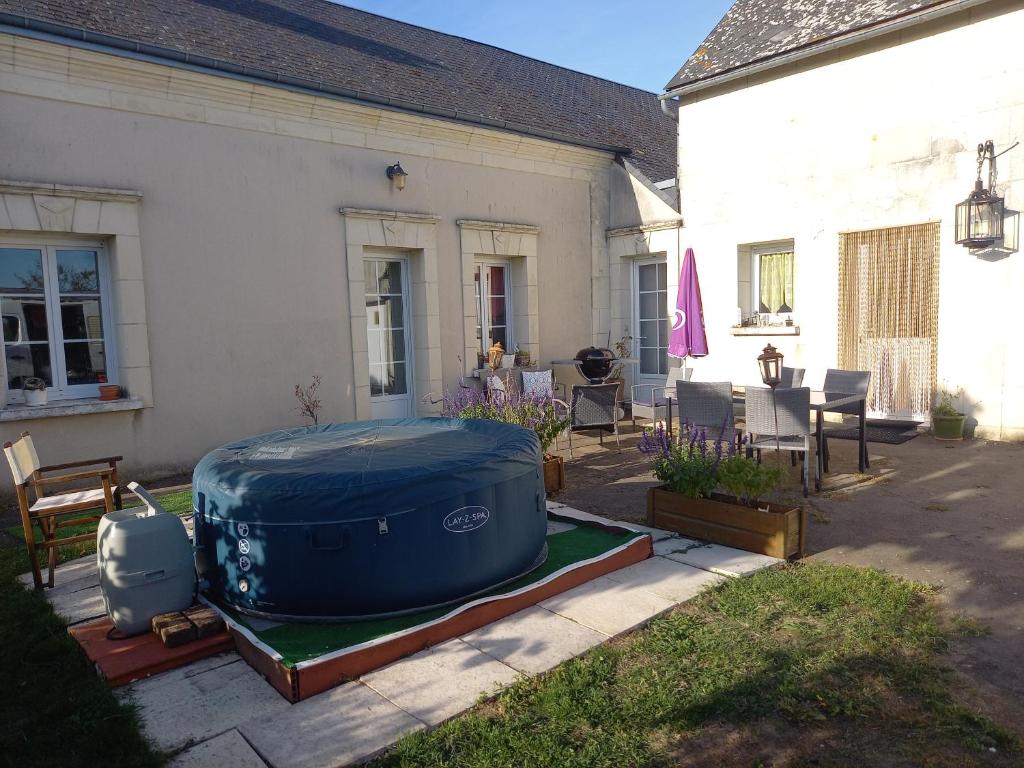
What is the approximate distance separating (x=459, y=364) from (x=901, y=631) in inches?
268

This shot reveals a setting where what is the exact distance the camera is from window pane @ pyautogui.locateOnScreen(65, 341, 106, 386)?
673 centimetres

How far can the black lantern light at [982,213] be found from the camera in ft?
23.7

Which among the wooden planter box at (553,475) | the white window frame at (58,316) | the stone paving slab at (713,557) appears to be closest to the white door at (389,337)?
the white window frame at (58,316)

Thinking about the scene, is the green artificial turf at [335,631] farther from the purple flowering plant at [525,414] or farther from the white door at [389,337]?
the white door at [389,337]

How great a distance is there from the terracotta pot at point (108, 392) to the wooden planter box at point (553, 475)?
4.11 m

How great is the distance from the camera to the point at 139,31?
7148 millimetres

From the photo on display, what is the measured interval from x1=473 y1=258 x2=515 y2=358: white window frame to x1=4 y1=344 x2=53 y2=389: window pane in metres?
4.96

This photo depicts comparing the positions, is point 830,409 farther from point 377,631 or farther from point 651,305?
point 651,305

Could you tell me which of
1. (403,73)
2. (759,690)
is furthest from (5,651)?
(403,73)

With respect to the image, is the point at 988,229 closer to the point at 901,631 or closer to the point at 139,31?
the point at 901,631

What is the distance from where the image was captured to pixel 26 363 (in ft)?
21.3

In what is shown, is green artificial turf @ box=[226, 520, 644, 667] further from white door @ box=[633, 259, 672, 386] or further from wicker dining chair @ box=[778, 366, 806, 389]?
white door @ box=[633, 259, 672, 386]

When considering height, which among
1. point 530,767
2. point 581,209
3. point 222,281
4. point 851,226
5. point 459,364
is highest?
point 581,209

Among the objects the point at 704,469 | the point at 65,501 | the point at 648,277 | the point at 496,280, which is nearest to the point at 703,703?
the point at 704,469
